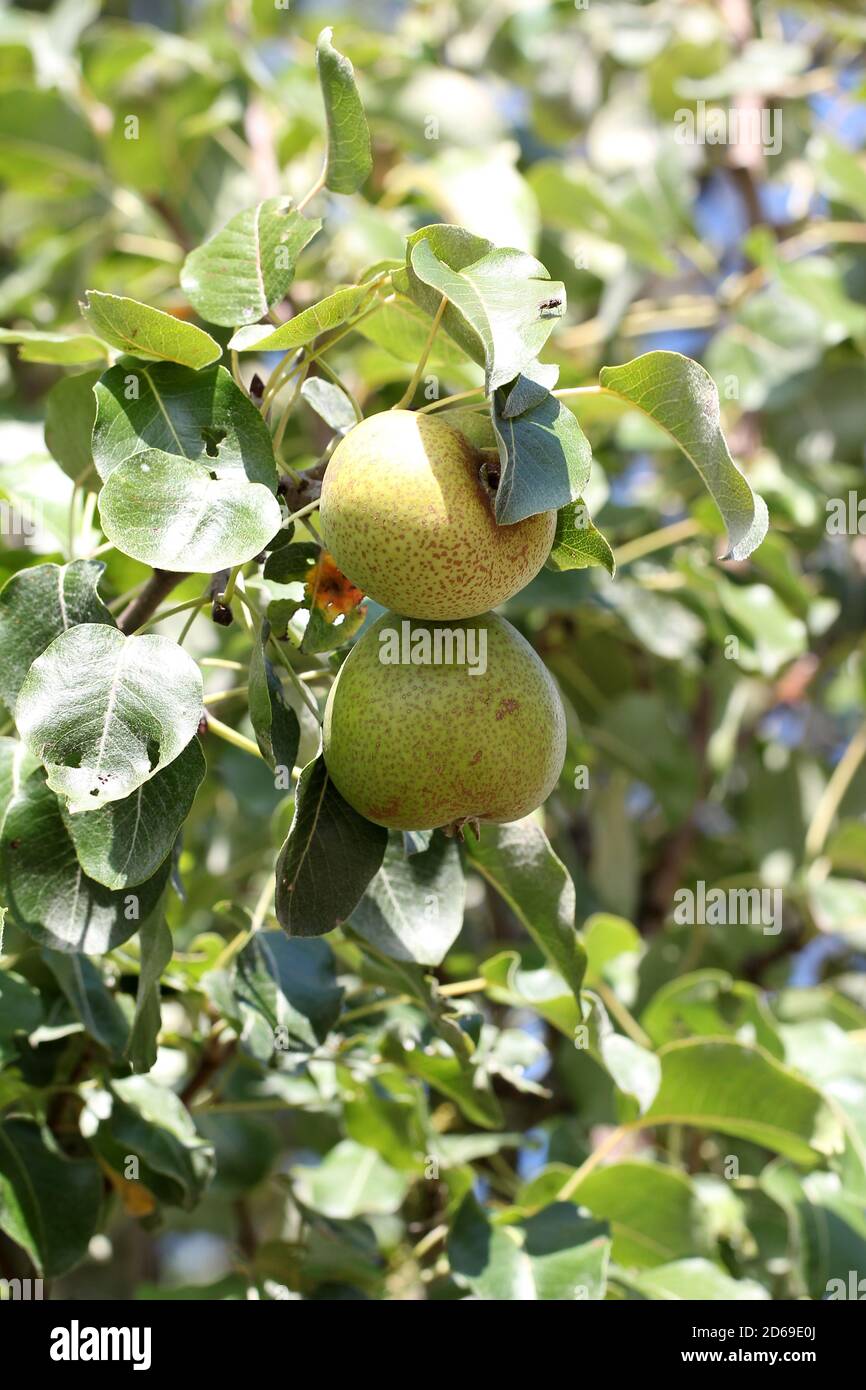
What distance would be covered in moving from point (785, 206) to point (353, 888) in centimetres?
195

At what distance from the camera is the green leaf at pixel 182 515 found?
2.66ft

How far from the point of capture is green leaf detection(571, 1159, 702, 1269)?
129 centimetres

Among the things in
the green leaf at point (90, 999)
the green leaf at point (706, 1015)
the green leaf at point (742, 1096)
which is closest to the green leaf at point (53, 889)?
the green leaf at point (90, 999)

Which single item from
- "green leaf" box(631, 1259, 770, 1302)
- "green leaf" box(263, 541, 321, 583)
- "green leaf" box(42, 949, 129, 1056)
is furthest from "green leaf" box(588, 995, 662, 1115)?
"green leaf" box(263, 541, 321, 583)

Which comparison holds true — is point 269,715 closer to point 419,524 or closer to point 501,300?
point 419,524

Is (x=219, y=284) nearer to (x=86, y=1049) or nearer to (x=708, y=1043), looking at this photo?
(x=86, y=1049)

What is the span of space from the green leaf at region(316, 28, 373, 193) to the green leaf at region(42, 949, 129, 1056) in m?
0.58

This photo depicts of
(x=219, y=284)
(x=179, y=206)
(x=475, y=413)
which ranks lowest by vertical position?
(x=475, y=413)

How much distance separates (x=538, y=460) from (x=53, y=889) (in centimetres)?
41

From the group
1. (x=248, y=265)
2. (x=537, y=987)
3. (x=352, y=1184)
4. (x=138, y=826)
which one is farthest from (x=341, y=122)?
(x=352, y=1184)

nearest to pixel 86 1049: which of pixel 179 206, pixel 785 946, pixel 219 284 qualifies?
pixel 219 284

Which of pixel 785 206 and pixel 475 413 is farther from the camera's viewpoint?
pixel 785 206

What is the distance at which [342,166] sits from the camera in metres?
0.98

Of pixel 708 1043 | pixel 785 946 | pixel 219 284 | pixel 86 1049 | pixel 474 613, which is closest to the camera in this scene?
pixel 474 613
